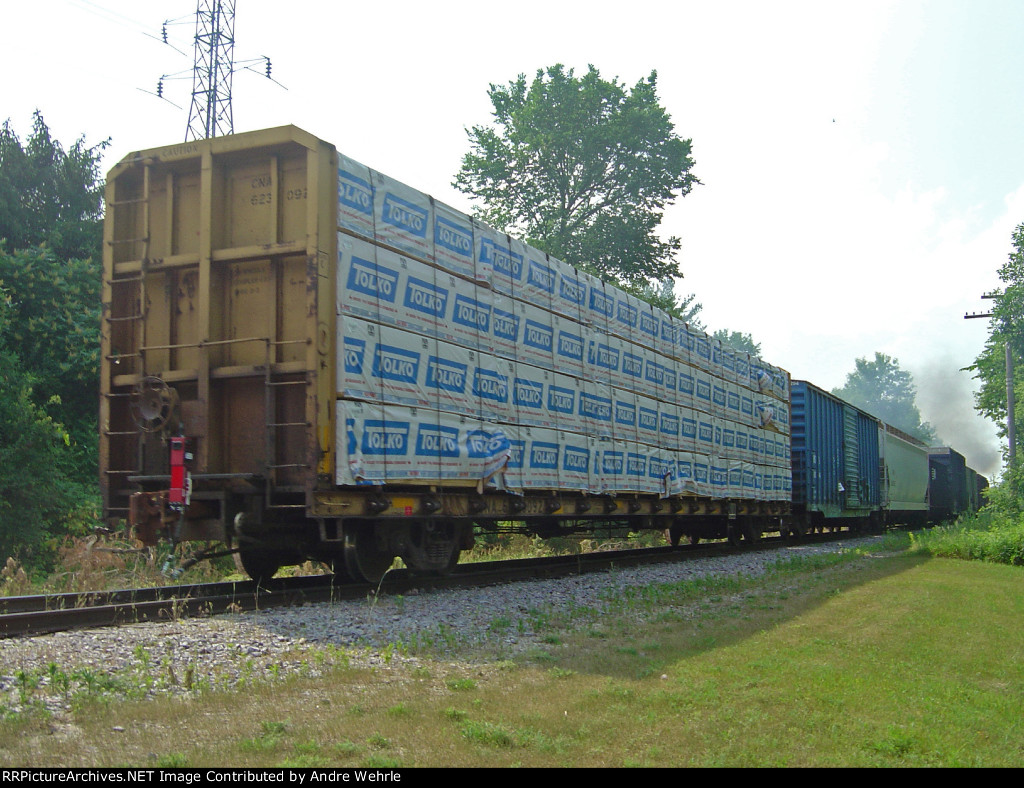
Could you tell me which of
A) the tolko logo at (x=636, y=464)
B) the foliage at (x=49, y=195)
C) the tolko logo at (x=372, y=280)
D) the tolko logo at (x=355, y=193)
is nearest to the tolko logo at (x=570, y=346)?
the tolko logo at (x=636, y=464)

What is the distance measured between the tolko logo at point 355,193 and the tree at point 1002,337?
125ft

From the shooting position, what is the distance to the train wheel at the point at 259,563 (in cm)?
992

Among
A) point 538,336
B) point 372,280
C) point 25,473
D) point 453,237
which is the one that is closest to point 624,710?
point 372,280

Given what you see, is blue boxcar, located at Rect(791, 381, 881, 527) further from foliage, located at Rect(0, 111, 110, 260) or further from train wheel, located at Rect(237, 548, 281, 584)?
foliage, located at Rect(0, 111, 110, 260)

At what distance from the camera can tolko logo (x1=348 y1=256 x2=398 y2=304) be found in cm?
866

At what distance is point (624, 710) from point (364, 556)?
520 centimetres

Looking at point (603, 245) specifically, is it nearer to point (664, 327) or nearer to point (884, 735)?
point (664, 327)

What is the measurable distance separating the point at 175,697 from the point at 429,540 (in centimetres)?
535

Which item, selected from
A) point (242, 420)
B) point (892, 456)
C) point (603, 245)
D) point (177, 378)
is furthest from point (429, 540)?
point (892, 456)

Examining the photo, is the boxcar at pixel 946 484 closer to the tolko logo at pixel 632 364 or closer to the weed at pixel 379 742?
the tolko logo at pixel 632 364

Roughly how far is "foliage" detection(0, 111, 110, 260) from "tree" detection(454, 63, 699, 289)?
44.8ft

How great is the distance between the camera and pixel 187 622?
7.18 metres

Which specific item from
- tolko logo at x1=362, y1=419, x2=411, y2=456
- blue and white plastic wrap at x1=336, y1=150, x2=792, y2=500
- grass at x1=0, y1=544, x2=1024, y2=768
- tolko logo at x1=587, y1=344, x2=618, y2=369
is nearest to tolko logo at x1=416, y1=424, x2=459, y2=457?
blue and white plastic wrap at x1=336, y1=150, x2=792, y2=500

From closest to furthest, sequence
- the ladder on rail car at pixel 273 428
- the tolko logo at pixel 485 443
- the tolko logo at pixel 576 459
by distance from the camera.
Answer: the ladder on rail car at pixel 273 428
the tolko logo at pixel 485 443
the tolko logo at pixel 576 459
